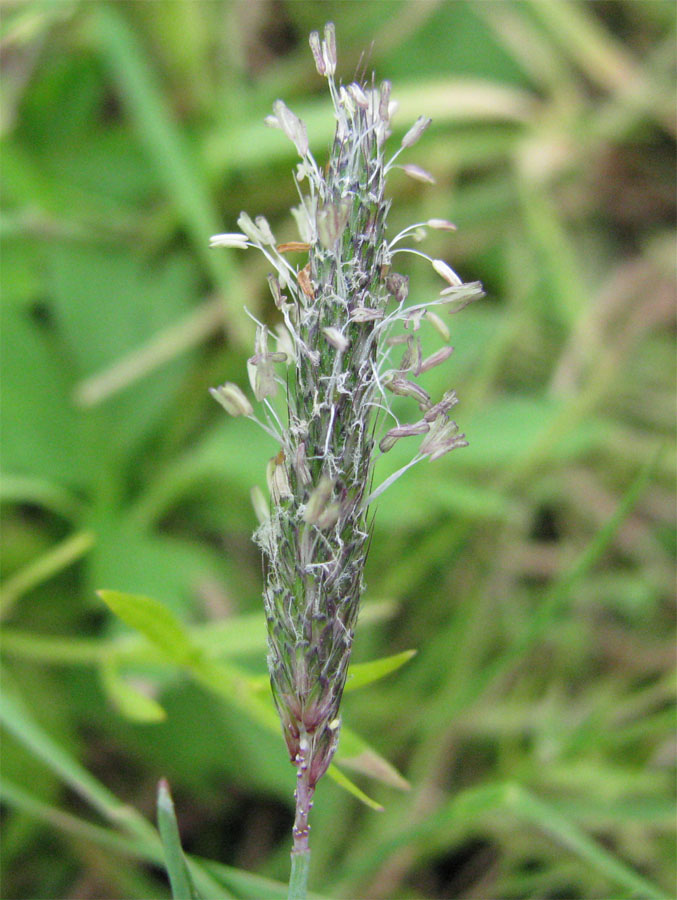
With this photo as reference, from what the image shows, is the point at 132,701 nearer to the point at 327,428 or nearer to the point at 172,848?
the point at 172,848

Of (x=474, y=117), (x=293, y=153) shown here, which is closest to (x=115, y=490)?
(x=293, y=153)

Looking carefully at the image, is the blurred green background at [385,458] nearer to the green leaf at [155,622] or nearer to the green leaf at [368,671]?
the green leaf at [155,622]

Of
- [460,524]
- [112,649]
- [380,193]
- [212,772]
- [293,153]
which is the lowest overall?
[212,772]

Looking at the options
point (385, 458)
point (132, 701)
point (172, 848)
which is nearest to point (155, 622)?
point (132, 701)

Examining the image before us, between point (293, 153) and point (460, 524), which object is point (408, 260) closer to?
point (293, 153)

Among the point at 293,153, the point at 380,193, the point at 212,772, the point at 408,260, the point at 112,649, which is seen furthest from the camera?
the point at 408,260

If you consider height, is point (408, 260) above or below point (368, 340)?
below

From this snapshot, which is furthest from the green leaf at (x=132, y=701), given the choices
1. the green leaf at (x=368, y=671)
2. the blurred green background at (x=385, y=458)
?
the green leaf at (x=368, y=671)
